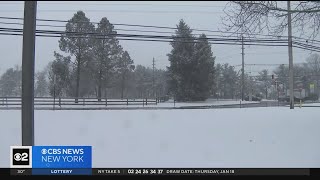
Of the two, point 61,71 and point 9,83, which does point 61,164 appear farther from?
point 9,83

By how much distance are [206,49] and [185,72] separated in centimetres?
460

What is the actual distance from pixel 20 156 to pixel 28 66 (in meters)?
1.23

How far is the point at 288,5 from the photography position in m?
17.7

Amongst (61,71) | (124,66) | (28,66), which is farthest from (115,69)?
(28,66)

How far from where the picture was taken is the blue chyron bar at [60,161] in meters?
5.23

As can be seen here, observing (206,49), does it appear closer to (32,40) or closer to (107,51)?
(107,51)

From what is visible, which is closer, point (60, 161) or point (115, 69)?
point (60, 161)

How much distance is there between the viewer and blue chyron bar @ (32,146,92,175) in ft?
17.1

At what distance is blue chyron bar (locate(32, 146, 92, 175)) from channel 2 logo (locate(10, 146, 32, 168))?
0.08 m

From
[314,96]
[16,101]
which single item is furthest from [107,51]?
[314,96]

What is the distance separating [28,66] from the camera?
17.7 ft

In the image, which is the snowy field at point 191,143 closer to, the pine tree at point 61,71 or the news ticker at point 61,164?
the news ticker at point 61,164

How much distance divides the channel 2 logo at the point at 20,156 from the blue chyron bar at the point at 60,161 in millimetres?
76

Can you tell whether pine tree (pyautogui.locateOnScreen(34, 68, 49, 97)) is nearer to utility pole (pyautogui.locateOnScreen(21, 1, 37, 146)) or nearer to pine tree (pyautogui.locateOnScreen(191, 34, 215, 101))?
pine tree (pyautogui.locateOnScreen(191, 34, 215, 101))
